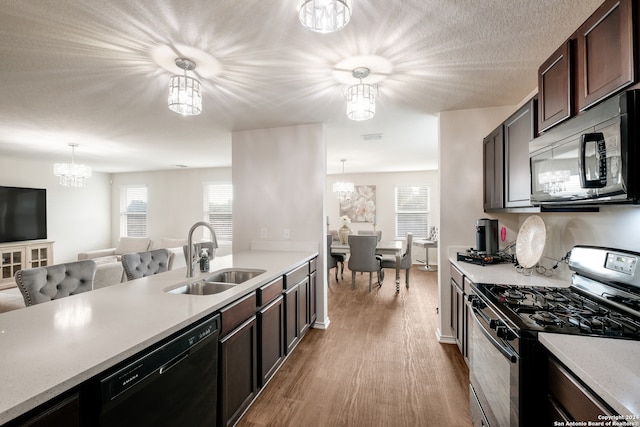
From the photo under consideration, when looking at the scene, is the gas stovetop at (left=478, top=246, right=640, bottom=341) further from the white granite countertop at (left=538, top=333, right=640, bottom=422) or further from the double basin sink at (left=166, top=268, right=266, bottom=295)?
the double basin sink at (left=166, top=268, right=266, bottom=295)

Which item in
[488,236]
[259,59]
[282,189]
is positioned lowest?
[488,236]

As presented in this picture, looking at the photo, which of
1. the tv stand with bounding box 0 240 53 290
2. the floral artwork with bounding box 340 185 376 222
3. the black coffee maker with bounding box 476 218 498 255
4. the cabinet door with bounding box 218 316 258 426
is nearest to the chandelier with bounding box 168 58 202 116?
the cabinet door with bounding box 218 316 258 426

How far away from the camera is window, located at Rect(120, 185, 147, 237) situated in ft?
23.7

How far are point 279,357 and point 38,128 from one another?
3.96 metres

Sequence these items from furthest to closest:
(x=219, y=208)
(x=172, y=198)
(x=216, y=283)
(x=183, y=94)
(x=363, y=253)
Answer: (x=172, y=198) < (x=219, y=208) < (x=363, y=253) < (x=216, y=283) < (x=183, y=94)

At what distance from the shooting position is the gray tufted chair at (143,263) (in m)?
2.66

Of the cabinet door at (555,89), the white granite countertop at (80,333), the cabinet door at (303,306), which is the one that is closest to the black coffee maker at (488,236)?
the cabinet door at (555,89)

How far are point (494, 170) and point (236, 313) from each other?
8.07 ft

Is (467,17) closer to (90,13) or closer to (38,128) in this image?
(90,13)

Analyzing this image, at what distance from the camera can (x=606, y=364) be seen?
90 cm

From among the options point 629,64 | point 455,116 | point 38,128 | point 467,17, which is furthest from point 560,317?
point 38,128

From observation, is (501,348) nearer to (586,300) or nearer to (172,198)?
(586,300)

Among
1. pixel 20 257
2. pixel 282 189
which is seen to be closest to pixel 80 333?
pixel 282 189

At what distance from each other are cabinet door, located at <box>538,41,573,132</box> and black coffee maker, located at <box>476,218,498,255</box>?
3.62 feet
